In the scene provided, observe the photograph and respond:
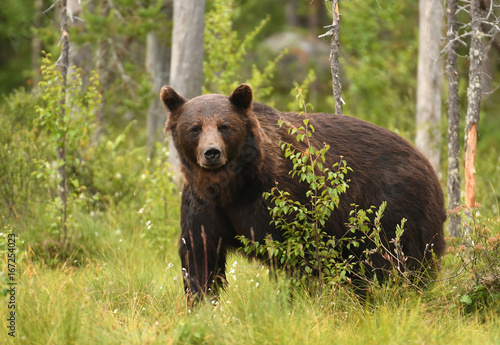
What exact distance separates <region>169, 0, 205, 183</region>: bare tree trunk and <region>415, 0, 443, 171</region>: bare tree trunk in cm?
449

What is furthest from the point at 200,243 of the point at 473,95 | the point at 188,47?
the point at 188,47

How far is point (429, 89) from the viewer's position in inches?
474

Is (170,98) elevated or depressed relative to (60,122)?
elevated

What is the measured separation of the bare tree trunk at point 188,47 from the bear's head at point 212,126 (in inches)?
142

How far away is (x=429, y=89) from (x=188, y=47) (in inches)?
207

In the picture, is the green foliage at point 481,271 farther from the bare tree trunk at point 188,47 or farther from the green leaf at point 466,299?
the bare tree trunk at point 188,47

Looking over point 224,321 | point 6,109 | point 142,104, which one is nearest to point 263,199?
point 224,321

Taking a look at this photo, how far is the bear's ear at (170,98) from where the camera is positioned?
5.31 m

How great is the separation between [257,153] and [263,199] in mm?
375

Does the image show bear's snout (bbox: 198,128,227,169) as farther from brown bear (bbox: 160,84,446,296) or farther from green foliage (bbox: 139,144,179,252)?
green foliage (bbox: 139,144,179,252)

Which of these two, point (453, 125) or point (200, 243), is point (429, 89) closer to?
point (453, 125)

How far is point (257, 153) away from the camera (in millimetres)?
5152

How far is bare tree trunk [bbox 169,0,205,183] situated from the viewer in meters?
8.82

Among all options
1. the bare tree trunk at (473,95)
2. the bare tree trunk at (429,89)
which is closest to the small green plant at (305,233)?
the bare tree trunk at (473,95)
